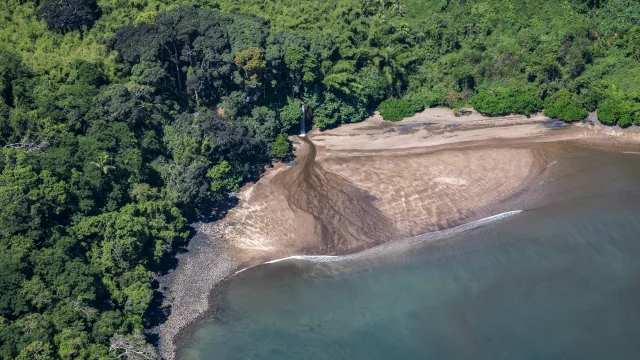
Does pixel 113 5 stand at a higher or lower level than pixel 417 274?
higher

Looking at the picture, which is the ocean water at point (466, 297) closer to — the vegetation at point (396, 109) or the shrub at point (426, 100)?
the shrub at point (426, 100)

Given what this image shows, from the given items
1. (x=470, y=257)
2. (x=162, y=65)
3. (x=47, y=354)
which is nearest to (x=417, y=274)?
(x=470, y=257)

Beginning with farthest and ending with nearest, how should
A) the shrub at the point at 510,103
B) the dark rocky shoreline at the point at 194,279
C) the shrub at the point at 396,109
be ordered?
1. the shrub at the point at 396,109
2. the shrub at the point at 510,103
3. the dark rocky shoreline at the point at 194,279

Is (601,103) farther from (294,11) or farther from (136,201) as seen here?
(136,201)

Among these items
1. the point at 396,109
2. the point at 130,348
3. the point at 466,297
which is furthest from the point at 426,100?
the point at 130,348

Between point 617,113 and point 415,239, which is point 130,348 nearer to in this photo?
point 415,239

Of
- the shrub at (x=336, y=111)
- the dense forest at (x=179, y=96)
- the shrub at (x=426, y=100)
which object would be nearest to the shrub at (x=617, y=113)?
the dense forest at (x=179, y=96)
